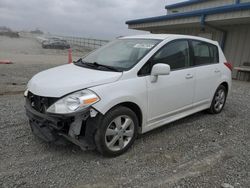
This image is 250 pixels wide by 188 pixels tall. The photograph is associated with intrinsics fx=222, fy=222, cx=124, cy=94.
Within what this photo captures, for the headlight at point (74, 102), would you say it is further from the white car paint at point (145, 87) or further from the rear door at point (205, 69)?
the rear door at point (205, 69)

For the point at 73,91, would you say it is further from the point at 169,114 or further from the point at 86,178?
the point at 169,114

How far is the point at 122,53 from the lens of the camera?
3676 mm

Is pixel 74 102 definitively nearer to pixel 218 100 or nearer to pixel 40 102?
pixel 40 102

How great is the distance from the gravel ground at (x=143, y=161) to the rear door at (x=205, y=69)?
25.6 inches

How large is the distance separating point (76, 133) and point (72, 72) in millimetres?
991

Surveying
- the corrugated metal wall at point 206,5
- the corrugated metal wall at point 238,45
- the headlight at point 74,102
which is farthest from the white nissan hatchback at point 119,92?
the corrugated metal wall at point 206,5

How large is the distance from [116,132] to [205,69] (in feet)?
7.63

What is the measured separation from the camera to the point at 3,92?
6.00 metres

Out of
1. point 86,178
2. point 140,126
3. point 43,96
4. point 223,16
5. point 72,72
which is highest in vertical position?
point 223,16

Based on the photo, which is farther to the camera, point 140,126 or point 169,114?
point 169,114

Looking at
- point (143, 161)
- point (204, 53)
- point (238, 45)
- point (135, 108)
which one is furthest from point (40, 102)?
point (238, 45)

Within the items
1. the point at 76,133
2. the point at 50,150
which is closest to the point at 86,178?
the point at 76,133

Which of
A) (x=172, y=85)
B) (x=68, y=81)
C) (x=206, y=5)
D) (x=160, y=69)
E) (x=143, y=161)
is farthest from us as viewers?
(x=206, y=5)

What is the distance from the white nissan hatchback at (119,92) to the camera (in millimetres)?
2725
